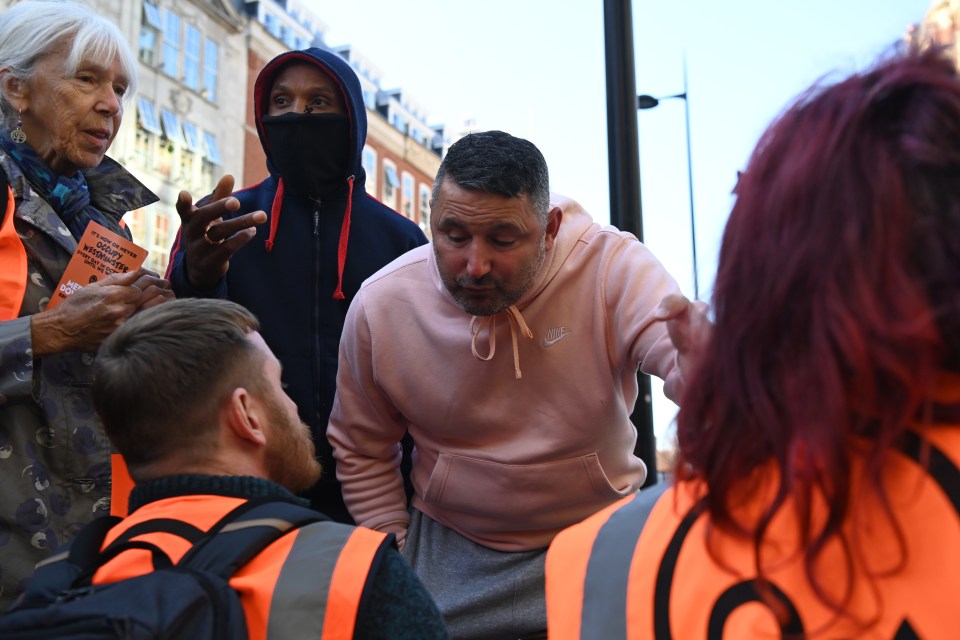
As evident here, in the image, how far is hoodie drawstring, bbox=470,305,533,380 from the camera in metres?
3.04

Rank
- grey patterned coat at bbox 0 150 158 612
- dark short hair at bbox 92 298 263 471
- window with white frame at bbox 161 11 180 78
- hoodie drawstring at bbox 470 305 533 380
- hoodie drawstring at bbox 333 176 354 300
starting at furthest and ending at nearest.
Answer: window with white frame at bbox 161 11 180 78
hoodie drawstring at bbox 333 176 354 300
hoodie drawstring at bbox 470 305 533 380
grey patterned coat at bbox 0 150 158 612
dark short hair at bbox 92 298 263 471

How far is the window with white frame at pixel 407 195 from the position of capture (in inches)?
1679

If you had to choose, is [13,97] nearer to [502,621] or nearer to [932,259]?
[502,621]

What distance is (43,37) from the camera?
327 centimetres

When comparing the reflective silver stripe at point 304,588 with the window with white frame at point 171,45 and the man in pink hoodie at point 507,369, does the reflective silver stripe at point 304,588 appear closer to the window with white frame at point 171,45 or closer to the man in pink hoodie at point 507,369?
the man in pink hoodie at point 507,369

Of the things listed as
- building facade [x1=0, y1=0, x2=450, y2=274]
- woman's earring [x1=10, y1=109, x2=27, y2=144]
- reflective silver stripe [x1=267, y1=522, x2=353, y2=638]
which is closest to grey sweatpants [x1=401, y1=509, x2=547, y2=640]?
reflective silver stripe [x1=267, y1=522, x2=353, y2=638]

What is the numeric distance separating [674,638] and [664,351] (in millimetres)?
1475

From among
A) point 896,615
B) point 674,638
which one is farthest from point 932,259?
point 674,638

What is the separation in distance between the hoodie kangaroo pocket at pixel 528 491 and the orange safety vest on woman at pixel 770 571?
1.46m

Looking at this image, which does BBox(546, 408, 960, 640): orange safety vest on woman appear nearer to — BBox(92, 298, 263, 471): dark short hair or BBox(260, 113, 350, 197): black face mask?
BBox(92, 298, 263, 471): dark short hair

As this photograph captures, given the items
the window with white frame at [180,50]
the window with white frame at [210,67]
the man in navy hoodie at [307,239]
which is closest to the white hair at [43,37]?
the man in navy hoodie at [307,239]

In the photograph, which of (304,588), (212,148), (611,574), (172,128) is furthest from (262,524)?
(212,148)

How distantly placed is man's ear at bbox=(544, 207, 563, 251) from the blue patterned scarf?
1.47m

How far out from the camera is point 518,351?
3.08 m
